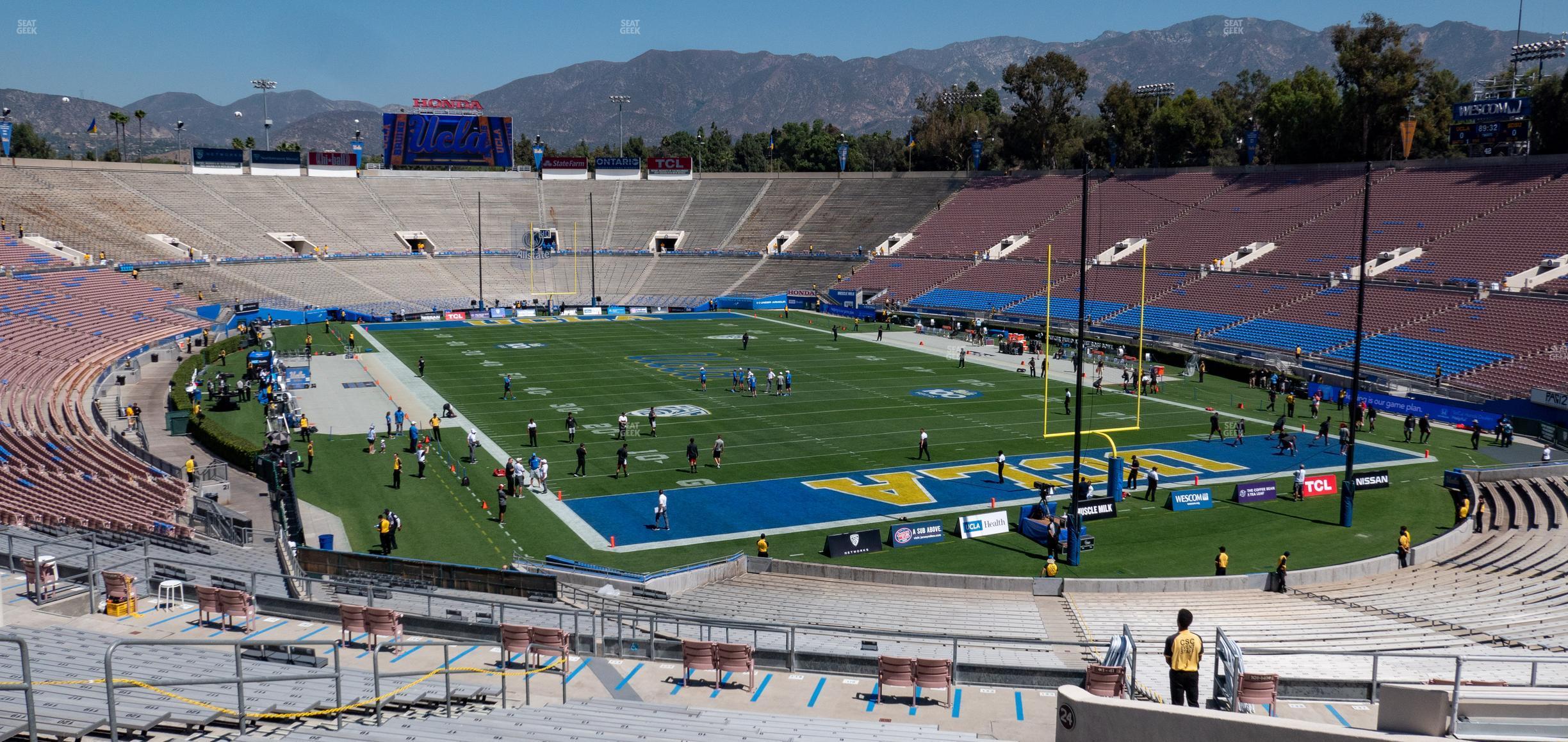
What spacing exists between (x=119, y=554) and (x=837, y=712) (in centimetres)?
1129

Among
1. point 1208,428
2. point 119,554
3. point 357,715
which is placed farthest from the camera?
point 1208,428

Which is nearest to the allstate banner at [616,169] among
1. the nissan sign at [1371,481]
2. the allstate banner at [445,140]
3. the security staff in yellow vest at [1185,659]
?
the allstate banner at [445,140]

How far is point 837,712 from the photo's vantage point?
1236 cm

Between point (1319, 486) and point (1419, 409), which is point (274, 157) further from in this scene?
point (1319, 486)

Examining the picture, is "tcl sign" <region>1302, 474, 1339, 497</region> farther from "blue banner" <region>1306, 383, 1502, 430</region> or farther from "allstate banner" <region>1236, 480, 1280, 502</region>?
"blue banner" <region>1306, 383, 1502, 430</region>

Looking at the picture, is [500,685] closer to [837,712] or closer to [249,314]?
[837,712]

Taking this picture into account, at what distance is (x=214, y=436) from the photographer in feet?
108

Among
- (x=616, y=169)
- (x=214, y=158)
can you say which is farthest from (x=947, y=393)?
(x=214, y=158)

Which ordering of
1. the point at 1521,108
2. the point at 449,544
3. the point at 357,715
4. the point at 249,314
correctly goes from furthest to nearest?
the point at 249,314, the point at 1521,108, the point at 449,544, the point at 357,715

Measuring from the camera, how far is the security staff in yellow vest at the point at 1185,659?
1016cm

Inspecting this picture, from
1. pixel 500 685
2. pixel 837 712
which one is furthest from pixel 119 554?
pixel 837 712

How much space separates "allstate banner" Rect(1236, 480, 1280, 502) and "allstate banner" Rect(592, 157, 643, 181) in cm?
7967

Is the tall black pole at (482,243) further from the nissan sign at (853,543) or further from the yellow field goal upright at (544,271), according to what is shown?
the nissan sign at (853,543)

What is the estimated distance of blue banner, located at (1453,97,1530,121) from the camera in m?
58.1
